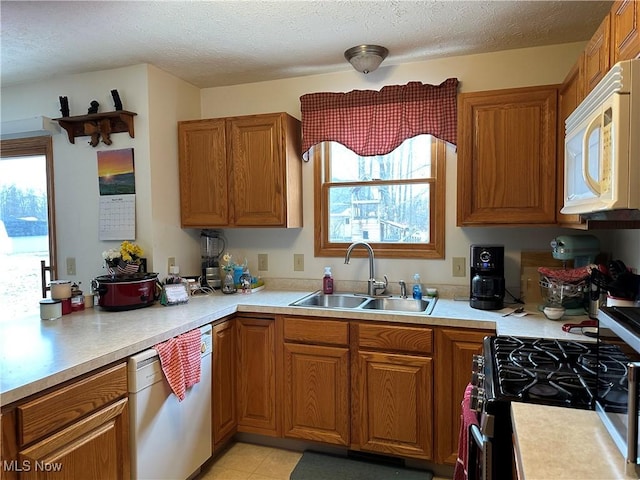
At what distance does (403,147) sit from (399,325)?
124cm

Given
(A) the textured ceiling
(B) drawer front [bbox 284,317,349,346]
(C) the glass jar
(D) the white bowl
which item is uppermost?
(A) the textured ceiling

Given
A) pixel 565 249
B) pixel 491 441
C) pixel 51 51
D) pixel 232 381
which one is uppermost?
pixel 51 51

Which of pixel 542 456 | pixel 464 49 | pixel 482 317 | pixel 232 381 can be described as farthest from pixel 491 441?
pixel 464 49

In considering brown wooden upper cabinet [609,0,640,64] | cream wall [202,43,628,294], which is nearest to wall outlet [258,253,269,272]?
cream wall [202,43,628,294]

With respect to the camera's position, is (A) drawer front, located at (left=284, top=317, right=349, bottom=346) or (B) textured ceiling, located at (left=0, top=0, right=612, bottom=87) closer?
(B) textured ceiling, located at (left=0, top=0, right=612, bottom=87)

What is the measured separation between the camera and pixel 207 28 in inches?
86.0

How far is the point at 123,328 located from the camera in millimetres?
1953

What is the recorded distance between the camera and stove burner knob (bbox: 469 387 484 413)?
1.30 metres

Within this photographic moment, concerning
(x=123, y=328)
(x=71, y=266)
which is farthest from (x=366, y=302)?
(x=71, y=266)

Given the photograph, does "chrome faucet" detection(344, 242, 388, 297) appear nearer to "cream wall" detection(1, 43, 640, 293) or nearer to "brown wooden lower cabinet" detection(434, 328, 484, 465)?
"cream wall" detection(1, 43, 640, 293)

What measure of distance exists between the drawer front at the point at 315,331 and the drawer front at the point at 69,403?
0.96m

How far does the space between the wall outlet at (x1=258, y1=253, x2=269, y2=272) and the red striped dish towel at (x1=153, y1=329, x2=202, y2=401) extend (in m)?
1.03

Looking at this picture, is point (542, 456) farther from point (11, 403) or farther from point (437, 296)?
point (437, 296)

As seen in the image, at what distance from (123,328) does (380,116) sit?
196 cm
